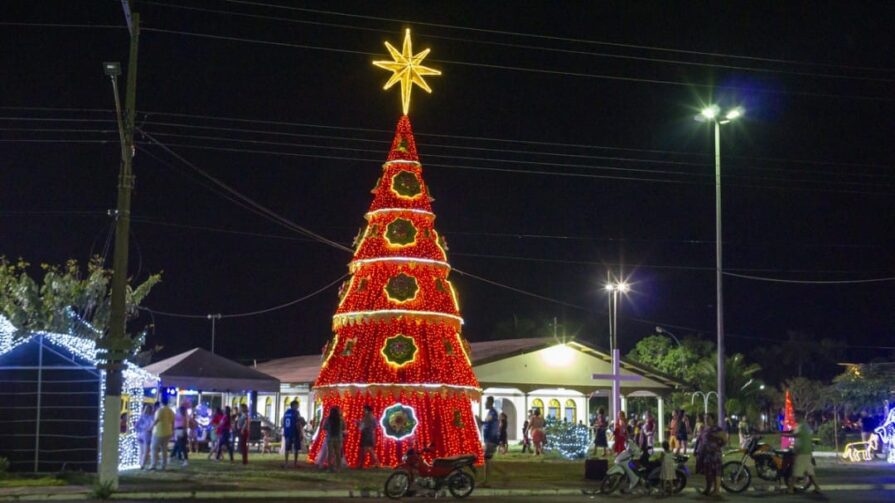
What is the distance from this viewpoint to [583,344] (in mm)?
43500

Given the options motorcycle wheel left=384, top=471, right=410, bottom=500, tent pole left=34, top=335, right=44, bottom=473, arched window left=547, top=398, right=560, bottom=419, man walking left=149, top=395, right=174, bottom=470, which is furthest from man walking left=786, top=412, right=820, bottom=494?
arched window left=547, top=398, right=560, bottom=419

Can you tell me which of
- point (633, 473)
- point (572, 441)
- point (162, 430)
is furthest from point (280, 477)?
point (572, 441)

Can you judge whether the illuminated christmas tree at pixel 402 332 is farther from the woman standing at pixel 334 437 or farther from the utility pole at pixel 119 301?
the utility pole at pixel 119 301

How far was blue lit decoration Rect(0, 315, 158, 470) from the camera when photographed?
2350cm

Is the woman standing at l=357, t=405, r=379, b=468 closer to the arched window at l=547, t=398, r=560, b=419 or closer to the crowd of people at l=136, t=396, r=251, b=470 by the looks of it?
the crowd of people at l=136, t=396, r=251, b=470

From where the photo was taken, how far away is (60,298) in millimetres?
40906

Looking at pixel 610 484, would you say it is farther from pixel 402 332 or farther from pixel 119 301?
pixel 119 301

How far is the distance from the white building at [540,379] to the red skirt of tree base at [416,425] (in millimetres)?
12531

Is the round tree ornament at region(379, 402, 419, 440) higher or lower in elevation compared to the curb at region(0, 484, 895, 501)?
higher

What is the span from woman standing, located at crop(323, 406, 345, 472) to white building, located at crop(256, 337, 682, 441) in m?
14.7

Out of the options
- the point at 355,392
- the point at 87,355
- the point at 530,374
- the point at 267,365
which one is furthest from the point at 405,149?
the point at 267,365

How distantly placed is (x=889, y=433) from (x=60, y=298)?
101ft

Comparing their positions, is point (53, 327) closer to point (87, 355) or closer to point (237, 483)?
point (87, 355)

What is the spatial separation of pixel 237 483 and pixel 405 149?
11153 millimetres
